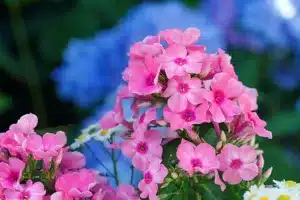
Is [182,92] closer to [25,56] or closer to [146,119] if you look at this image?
[146,119]

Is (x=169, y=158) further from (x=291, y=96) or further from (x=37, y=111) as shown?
(x=37, y=111)

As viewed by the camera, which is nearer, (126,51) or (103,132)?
(103,132)

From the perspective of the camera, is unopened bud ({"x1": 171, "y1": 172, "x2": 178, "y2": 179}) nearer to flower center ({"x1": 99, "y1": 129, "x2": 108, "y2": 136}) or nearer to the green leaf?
flower center ({"x1": 99, "y1": 129, "x2": 108, "y2": 136})

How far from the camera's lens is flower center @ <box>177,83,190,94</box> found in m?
0.65

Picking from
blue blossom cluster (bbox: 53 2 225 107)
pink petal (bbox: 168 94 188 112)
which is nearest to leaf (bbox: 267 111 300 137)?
blue blossom cluster (bbox: 53 2 225 107)

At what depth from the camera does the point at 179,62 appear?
0.66m

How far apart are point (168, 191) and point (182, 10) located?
0.79 meters

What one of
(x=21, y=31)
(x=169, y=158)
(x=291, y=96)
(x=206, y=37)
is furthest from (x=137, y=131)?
(x=21, y=31)

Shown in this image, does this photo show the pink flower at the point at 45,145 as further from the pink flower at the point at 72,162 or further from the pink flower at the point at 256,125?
the pink flower at the point at 256,125

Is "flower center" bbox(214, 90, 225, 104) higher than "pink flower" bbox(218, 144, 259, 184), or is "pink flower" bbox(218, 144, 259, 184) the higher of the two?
"flower center" bbox(214, 90, 225, 104)

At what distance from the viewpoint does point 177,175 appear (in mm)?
661

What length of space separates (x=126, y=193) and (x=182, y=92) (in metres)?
0.09

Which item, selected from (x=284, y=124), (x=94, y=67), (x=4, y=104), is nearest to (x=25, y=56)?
(x=4, y=104)

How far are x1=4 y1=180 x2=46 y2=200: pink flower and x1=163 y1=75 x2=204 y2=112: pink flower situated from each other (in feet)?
0.35
